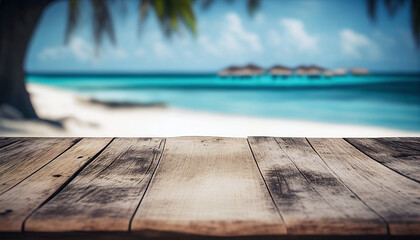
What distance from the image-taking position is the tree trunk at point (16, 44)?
11.1 feet

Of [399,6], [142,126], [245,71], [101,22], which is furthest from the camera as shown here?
[245,71]

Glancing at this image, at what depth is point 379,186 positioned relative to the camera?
2.13 ft

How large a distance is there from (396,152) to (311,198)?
45 centimetres

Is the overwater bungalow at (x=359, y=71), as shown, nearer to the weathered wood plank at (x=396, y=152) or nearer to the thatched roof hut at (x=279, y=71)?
the thatched roof hut at (x=279, y=71)

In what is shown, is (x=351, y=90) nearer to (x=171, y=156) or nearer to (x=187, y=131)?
(x=187, y=131)

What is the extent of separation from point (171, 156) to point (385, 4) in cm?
302

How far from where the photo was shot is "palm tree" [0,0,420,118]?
3.41 m

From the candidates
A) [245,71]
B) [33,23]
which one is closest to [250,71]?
[245,71]

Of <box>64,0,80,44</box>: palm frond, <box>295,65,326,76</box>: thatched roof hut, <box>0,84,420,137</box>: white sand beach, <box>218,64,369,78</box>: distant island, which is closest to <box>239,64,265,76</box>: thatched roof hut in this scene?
<box>218,64,369,78</box>: distant island

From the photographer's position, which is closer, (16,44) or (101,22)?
(16,44)

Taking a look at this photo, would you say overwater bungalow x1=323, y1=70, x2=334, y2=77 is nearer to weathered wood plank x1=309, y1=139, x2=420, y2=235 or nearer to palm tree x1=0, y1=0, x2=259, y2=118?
palm tree x1=0, y1=0, x2=259, y2=118

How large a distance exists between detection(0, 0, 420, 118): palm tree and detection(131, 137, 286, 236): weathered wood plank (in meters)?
2.74

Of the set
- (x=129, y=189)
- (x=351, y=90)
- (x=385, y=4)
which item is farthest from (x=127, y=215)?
(x=351, y=90)

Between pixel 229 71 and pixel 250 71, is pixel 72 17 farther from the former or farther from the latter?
pixel 229 71
